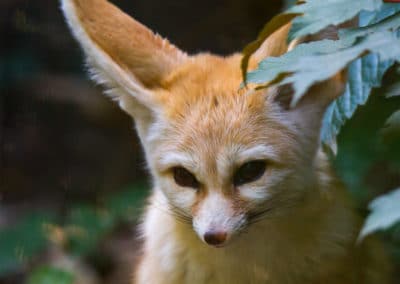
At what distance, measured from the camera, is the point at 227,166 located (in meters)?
2.86

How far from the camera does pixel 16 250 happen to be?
5.22m

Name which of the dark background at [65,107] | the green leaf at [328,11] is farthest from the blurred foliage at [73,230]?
the green leaf at [328,11]

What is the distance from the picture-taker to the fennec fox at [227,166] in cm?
292

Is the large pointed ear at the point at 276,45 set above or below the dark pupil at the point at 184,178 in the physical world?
above

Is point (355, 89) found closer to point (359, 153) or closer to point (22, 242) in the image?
point (359, 153)

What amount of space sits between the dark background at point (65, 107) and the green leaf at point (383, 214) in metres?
4.40

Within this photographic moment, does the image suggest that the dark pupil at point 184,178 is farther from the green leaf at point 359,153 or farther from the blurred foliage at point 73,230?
the blurred foliage at point 73,230

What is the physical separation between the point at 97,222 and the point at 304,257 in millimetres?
2332

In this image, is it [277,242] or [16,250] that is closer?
[277,242]

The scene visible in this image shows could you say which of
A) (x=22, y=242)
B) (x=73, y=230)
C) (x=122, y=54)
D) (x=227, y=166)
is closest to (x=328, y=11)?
(x=227, y=166)

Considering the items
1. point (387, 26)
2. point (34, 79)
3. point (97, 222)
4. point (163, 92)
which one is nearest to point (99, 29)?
point (163, 92)

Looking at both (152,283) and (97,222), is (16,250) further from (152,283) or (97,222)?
(152,283)

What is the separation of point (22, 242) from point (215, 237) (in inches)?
112

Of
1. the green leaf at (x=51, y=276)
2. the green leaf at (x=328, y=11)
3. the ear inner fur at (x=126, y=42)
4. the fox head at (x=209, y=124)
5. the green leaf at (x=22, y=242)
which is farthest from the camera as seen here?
the green leaf at (x=22, y=242)
